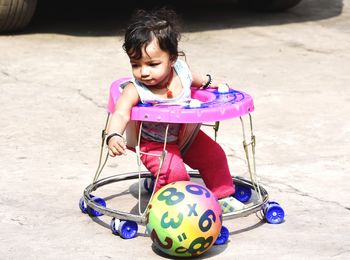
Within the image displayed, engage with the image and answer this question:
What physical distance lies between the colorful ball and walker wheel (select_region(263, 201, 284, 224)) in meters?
0.44

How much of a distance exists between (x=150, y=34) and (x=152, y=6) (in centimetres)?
500

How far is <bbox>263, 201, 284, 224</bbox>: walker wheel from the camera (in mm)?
4422

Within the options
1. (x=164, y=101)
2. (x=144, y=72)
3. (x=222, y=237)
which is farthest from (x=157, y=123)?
(x=222, y=237)

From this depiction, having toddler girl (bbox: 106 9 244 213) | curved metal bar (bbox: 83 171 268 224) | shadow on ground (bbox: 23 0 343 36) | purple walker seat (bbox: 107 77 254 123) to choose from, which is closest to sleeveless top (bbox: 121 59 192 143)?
toddler girl (bbox: 106 9 244 213)

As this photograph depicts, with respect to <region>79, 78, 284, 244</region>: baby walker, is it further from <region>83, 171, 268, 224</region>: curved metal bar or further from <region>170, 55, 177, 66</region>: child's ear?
<region>170, 55, 177, 66</region>: child's ear

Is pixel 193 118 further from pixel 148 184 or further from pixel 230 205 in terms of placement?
pixel 148 184

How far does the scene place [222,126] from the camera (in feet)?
19.9

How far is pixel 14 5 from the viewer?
7.90 meters

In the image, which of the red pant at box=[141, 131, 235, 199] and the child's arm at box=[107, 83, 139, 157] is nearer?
the child's arm at box=[107, 83, 139, 157]

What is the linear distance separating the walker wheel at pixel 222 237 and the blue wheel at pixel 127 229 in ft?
1.24

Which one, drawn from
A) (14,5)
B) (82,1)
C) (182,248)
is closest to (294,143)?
(182,248)

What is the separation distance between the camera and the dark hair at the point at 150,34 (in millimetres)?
4289

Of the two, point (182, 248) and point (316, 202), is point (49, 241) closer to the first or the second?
point (182, 248)

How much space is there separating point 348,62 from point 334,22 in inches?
63.7
